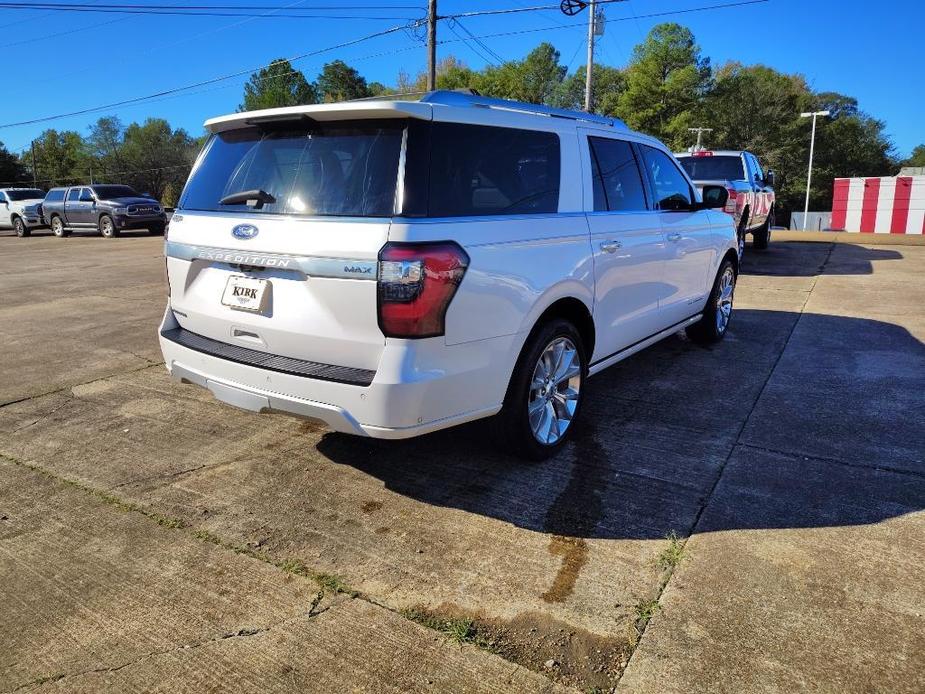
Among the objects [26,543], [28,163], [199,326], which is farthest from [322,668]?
[28,163]

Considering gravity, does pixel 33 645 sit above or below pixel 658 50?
below

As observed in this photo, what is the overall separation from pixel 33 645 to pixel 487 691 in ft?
5.29

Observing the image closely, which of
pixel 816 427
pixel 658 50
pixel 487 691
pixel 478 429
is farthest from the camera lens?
pixel 658 50

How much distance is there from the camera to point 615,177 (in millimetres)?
4477

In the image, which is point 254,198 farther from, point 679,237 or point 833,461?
point 833,461

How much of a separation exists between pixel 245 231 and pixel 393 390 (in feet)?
3.70

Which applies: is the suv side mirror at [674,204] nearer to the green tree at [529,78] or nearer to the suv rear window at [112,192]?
the suv rear window at [112,192]

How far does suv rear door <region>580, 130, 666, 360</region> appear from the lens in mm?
4160

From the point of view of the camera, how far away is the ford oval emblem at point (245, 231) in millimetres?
3230

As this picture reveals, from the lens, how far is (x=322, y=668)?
2.29 m

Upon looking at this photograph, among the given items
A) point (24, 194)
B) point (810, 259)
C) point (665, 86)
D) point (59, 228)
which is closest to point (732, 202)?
point (810, 259)

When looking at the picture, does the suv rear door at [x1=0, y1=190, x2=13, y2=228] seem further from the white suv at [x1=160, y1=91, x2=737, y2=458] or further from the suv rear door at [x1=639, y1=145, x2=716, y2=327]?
the suv rear door at [x1=639, y1=145, x2=716, y2=327]

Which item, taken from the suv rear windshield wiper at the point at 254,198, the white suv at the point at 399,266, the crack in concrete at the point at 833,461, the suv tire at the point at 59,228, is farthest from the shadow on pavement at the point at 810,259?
the suv tire at the point at 59,228

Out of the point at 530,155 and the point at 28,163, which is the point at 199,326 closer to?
the point at 530,155
